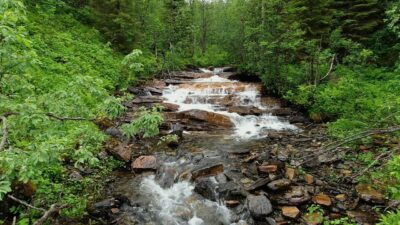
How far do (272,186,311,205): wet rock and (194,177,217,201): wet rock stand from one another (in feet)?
5.23

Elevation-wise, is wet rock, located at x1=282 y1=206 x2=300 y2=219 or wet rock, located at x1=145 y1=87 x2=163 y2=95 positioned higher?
wet rock, located at x1=145 y1=87 x2=163 y2=95

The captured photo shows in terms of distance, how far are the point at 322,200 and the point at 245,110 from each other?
933 cm

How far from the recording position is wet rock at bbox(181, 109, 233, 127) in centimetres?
1438

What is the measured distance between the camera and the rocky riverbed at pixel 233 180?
22.0 feet

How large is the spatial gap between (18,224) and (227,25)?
124ft

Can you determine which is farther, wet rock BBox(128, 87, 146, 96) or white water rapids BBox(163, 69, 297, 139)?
wet rock BBox(128, 87, 146, 96)

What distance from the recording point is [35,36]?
15172 millimetres

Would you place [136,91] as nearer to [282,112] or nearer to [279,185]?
[282,112]

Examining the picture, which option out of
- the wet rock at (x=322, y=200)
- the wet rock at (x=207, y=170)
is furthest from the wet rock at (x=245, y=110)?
the wet rock at (x=322, y=200)

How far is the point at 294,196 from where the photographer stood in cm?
716

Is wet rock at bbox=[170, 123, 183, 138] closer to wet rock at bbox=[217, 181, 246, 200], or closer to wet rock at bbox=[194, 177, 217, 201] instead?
wet rock at bbox=[194, 177, 217, 201]

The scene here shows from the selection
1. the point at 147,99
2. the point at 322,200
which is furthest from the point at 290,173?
the point at 147,99

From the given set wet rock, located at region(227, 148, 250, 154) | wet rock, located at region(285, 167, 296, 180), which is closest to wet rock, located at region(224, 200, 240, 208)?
wet rock, located at region(285, 167, 296, 180)

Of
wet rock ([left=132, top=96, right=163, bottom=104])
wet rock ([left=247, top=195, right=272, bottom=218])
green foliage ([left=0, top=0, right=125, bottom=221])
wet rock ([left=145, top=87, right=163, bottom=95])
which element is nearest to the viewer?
green foliage ([left=0, top=0, right=125, bottom=221])
